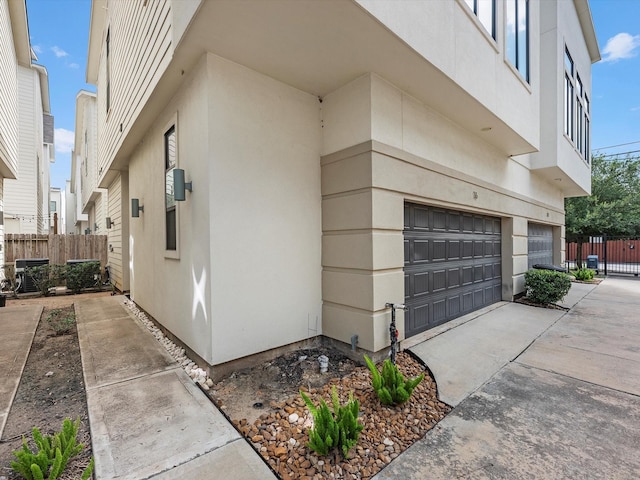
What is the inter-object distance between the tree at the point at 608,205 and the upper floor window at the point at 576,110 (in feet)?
22.7

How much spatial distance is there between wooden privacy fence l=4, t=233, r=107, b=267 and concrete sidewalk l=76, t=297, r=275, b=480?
8.57 meters

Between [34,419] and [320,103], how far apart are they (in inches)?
181

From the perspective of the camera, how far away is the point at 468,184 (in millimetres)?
5379

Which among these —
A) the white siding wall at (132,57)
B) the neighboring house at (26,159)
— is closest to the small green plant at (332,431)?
the white siding wall at (132,57)

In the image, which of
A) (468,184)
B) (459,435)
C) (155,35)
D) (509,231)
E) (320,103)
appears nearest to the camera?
(459,435)

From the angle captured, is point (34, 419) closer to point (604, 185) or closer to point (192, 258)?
point (192, 258)

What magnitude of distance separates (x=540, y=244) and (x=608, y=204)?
11.3 m

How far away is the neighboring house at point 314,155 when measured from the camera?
322 cm

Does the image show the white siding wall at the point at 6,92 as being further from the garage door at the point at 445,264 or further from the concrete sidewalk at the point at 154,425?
the garage door at the point at 445,264

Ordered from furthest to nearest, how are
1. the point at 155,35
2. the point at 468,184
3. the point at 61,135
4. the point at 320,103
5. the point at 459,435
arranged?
the point at 61,135 < the point at 468,184 < the point at 320,103 < the point at 155,35 < the point at 459,435

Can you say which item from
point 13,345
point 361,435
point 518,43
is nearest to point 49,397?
point 13,345

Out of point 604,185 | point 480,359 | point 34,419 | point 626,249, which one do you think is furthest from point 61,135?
point 626,249

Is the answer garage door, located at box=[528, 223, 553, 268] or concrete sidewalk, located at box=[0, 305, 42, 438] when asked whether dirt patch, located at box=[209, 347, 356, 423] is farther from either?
garage door, located at box=[528, 223, 553, 268]

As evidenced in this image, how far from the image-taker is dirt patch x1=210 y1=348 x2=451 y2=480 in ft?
6.89
